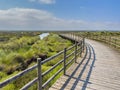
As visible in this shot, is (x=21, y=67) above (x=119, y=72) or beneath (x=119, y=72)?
beneath

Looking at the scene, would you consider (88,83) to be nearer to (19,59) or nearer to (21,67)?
(21,67)

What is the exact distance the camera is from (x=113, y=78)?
696 centimetres

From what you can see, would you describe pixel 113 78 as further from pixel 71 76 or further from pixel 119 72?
pixel 71 76

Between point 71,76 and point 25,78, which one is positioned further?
point 25,78

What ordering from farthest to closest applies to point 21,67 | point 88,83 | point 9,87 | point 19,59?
point 19,59 < point 21,67 < point 9,87 < point 88,83

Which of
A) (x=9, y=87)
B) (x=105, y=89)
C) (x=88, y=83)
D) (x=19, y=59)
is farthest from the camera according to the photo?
(x=19, y=59)

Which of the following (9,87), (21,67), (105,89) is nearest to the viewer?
(105,89)

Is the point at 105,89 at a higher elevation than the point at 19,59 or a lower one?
higher

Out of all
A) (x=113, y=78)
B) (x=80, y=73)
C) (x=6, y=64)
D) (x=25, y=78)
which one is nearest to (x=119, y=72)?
(x=113, y=78)

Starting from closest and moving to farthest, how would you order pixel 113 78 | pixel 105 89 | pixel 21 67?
1. pixel 105 89
2. pixel 113 78
3. pixel 21 67

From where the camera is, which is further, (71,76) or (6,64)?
(6,64)

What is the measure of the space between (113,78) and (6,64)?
11345 millimetres

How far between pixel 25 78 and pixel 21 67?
217 inches

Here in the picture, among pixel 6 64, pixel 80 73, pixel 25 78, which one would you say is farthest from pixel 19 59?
pixel 80 73
